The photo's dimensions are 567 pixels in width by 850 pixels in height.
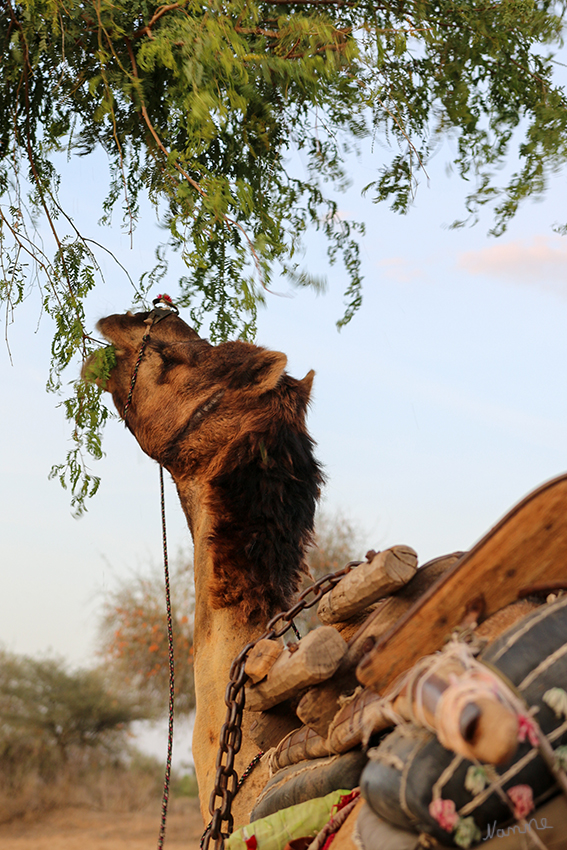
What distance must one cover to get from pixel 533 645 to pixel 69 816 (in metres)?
14.9

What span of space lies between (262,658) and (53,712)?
14093 millimetres

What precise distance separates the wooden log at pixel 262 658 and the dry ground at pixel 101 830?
1260 cm

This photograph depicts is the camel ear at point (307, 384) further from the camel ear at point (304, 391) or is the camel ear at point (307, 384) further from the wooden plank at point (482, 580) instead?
the wooden plank at point (482, 580)

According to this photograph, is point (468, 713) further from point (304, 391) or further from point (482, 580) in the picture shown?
point (304, 391)

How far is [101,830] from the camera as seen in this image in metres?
13.5

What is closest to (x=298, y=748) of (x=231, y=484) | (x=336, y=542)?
(x=231, y=484)

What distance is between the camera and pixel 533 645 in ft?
4.20

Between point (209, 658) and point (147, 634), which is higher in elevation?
point (147, 634)

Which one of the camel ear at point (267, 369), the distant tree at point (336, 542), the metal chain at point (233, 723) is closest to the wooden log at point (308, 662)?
the metal chain at point (233, 723)

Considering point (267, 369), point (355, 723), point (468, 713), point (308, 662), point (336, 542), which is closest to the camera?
point (468, 713)

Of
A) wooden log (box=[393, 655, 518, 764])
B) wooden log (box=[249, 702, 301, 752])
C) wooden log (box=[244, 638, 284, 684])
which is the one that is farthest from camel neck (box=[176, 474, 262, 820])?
wooden log (box=[393, 655, 518, 764])

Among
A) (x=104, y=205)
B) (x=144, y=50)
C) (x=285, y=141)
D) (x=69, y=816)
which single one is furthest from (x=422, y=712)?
(x=69, y=816)

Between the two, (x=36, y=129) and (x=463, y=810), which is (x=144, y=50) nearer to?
(x=36, y=129)

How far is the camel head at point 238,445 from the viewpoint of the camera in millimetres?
2670
